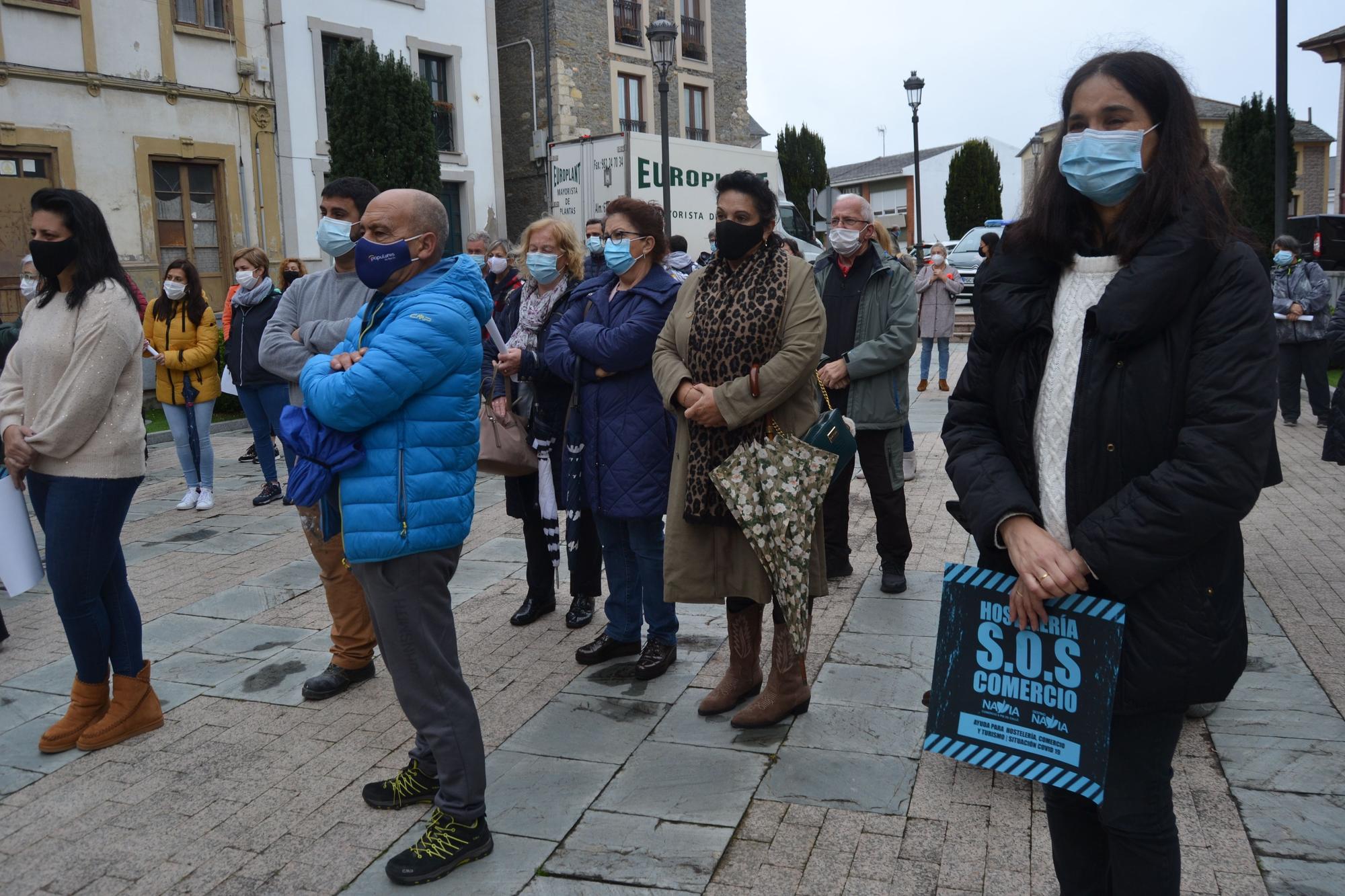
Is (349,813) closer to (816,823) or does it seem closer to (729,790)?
(729,790)

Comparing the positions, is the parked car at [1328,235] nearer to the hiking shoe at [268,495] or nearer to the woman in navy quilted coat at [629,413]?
the hiking shoe at [268,495]

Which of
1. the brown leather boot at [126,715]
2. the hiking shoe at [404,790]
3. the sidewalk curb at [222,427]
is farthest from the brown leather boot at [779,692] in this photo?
the sidewalk curb at [222,427]

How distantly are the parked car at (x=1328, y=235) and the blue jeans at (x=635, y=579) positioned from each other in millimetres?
21218

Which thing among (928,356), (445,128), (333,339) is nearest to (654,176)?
(445,128)

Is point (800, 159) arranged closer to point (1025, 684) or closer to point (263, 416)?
point (263, 416)

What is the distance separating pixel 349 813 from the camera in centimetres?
359

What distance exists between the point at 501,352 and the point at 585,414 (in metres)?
0.52

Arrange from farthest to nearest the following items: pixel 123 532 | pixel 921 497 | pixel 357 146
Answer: pixel 357 146 → pixel 921 497 → pixel 123 532

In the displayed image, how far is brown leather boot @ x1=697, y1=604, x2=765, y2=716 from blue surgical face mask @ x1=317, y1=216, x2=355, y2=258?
88.6 inches

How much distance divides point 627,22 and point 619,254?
27738 millimetres

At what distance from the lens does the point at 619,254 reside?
4695 millimetres

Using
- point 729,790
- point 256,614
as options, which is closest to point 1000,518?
point 729,790

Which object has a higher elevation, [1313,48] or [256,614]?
[1313,48]

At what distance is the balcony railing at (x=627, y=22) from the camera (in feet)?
97.7
